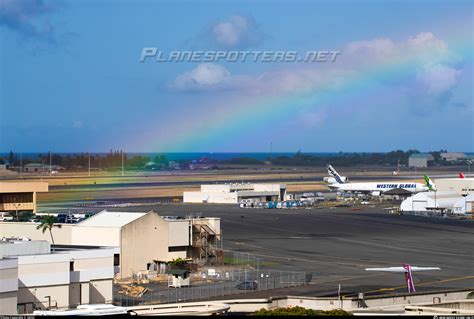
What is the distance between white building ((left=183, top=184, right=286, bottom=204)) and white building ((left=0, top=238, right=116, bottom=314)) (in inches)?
4976

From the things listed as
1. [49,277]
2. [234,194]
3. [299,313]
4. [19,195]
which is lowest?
[299,313]

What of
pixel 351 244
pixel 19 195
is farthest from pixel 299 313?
pixel 19 195

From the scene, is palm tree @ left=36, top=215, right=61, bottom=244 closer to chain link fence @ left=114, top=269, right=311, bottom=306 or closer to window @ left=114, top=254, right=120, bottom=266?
window @ left=114, top=254, right=120, bottom=266

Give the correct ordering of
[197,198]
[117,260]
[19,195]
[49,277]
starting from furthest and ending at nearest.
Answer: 1. [197,198]
2. [19,195]
3. [117,260]
4. [49,277]

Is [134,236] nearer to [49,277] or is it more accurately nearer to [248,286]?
[248,286]

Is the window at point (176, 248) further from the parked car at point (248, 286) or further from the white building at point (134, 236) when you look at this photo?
the parked car at point (248, 286)

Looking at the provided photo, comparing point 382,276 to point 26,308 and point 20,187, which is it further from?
point 20,187

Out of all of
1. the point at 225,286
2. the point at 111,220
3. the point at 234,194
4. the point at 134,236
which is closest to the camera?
the point at 225,286

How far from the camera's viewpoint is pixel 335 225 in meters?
132

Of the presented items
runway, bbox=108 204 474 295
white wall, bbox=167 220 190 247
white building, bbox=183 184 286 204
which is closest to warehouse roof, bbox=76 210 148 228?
white wall, bbox=167 220 190 247

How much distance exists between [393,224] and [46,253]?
8189 centimetres

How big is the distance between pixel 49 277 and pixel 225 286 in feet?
63.1

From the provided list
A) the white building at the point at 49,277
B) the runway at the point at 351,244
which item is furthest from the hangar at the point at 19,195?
the white building at the point at 49,277

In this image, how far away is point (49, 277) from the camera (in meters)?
55.8
